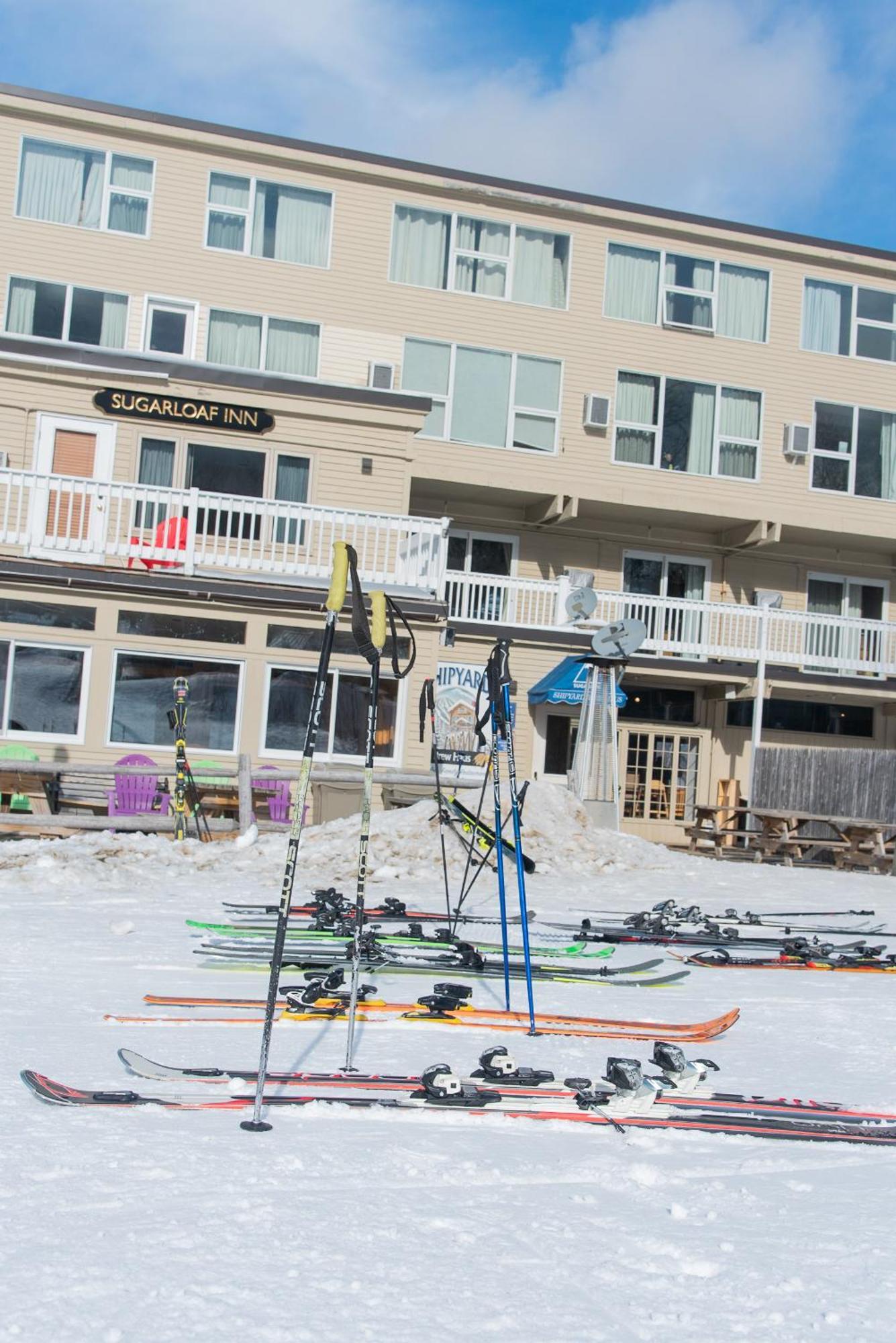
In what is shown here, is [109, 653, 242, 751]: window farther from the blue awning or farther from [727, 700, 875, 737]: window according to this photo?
[727, 700, 875, 737]: window

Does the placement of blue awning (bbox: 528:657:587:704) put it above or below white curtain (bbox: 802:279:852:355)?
below

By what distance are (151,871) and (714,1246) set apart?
375 inches

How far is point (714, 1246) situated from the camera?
12.0 feet

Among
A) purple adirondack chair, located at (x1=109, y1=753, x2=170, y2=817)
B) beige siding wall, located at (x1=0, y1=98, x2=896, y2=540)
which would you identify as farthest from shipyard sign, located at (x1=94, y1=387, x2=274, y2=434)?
purple adirondack chair, located at (x1=109, y1=753, x2=170, y2=817)

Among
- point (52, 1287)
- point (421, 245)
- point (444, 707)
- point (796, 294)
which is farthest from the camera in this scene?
point (796, 294)

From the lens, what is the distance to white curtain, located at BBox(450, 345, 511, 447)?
71.5 feet

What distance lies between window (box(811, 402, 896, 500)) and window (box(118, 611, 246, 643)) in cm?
1151

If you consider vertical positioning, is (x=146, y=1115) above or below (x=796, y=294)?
below

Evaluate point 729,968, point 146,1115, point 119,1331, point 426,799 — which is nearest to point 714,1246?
point 119,1331

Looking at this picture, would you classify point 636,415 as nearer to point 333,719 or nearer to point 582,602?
point 582,602

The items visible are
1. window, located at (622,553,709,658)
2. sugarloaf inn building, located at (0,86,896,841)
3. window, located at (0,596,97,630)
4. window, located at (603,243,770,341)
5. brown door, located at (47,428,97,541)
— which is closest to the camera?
window, located at (0,596,97,630)

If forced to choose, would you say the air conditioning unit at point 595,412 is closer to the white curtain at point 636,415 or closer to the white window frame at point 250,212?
the white curtain at point 636,415

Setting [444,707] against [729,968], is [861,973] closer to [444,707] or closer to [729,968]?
[729,968]

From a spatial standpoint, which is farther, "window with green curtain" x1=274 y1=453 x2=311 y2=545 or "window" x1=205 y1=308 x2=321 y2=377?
"window" x1=205 y1=308 x2=321 y2=377
